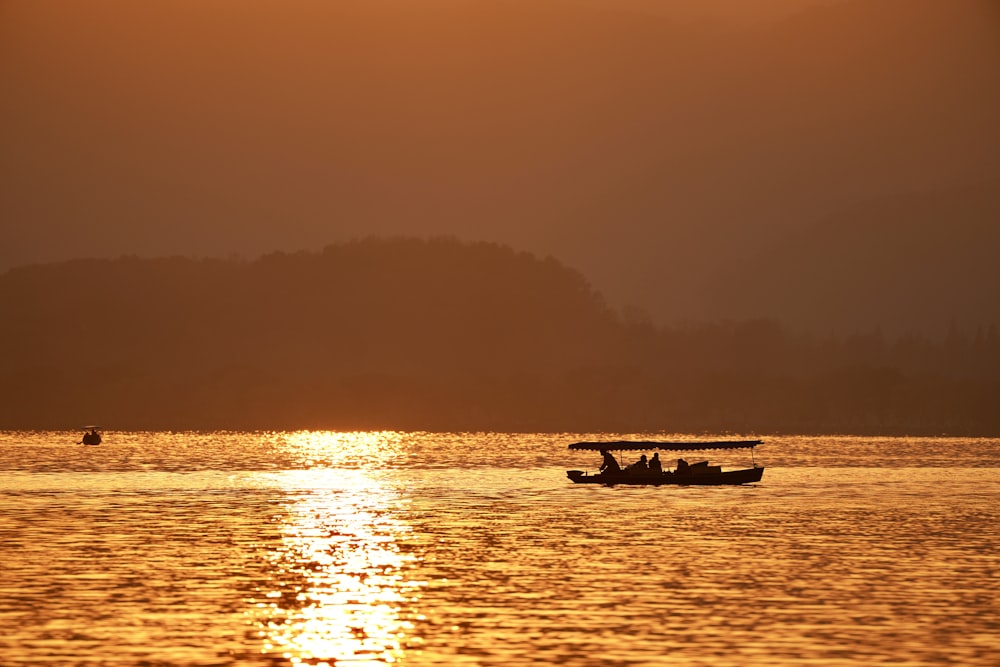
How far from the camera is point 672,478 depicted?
140750 mm

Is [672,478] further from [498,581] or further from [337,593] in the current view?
[337,593]

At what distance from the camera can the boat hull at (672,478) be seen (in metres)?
140

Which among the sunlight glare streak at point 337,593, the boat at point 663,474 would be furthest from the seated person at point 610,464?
the sunlight glare streak at point 337,593

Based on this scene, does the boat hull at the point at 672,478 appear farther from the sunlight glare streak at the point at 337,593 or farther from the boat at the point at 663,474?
the sunlight glare streak at the point at 337,593

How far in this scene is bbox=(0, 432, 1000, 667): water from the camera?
157 feet

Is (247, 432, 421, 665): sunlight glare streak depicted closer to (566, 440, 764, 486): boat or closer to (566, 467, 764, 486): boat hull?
(566, 440, 764, 486): boat

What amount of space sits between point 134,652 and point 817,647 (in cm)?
2234

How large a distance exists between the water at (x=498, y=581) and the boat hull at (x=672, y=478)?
1176 cm

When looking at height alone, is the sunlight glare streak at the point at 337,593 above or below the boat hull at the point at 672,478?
below

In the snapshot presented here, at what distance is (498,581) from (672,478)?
76904mm

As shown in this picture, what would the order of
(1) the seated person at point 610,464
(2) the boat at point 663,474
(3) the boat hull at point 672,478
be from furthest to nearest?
(1) the seated person at point 610,464, (3) the boat hull at point 672,478, (2) the boat at point 663,474

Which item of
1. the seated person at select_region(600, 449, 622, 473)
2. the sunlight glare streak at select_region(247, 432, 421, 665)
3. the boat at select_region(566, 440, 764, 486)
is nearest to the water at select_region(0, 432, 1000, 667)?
the sunlight glare streak at select_region(247, 432, 421, 665)

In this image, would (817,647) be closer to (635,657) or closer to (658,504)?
(635,657)

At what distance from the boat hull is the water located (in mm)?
11757
